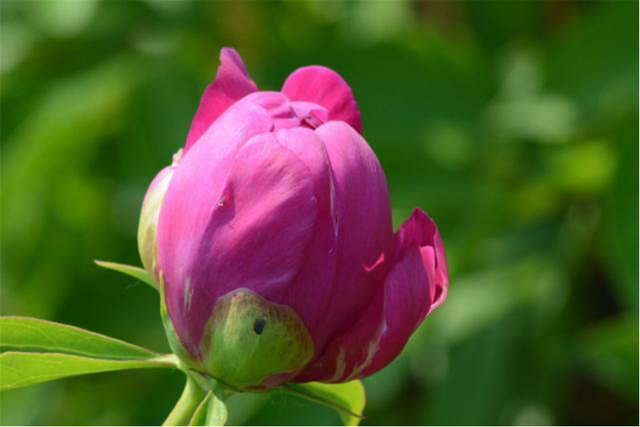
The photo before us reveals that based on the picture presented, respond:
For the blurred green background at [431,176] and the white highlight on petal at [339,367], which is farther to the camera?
the blurred green background at [431,176]

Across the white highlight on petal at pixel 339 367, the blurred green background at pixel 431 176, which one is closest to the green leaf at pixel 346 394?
the white highlight on petal at pixel 339 367

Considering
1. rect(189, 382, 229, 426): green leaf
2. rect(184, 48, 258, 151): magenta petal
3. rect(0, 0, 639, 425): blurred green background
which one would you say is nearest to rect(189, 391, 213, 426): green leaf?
rect(189, 382, 229, 426): green leaf

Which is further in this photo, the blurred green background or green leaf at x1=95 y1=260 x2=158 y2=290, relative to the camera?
the blurred green background

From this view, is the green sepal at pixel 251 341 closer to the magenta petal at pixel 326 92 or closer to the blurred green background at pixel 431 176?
the magenta petal at pixel 326 92

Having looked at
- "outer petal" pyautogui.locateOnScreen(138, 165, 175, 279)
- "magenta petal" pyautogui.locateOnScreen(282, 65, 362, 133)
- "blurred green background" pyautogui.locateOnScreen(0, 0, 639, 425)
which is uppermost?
"magenta petal" pyautogui.locateOnScreen(282, 65, 362, 133)

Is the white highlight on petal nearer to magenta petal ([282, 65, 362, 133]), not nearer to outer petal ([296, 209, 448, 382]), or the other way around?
outer petal ([296, 209, 448, 382])

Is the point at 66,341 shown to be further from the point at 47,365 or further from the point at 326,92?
the point at 326,92
